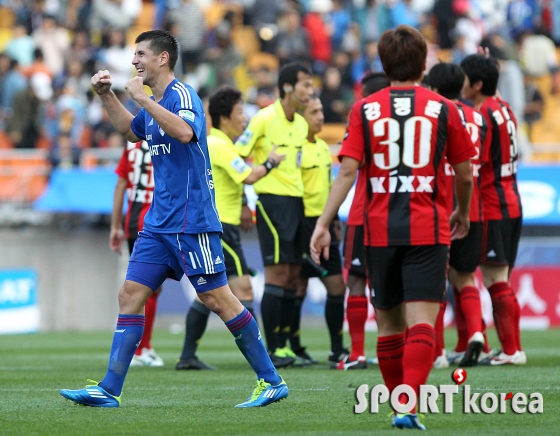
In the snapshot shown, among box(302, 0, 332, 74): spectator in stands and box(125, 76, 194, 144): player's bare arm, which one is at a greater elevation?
box(302, 0, 332, 74): spectator in stands

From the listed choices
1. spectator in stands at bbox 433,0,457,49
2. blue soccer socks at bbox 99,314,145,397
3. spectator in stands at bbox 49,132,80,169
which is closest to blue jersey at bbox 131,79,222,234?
blue soccer socks at bbox 99,314,145,397

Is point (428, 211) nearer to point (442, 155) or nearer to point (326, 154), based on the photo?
point (442, 155)

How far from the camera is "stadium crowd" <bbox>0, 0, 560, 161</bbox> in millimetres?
19391

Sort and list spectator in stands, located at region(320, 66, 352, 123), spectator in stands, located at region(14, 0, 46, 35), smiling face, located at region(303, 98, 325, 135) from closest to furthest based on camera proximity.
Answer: smiling face, located at region(303, 98, 325, 135)
spectator in stands, located at region(320, 66, 352, 123)
spectator in stands, located at region(14, 0, 46, 35)

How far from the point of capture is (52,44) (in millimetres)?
22094

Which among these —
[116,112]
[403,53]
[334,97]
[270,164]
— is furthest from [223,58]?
[403,53]

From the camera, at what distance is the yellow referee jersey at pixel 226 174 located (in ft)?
31.4

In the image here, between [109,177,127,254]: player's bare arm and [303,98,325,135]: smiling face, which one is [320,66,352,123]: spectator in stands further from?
[109,177,127,254]: player's bare arm

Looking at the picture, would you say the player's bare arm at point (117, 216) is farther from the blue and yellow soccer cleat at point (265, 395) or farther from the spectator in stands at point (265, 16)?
the spectator in stands at point (265, 16)

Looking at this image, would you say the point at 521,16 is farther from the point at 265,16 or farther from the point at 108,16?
the point at 108,16

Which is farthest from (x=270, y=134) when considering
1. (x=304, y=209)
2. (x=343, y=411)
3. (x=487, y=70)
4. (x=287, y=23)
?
(x=287, y=23)

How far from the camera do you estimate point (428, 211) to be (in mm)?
5957

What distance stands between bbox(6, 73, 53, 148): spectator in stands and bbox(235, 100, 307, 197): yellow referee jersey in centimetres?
1011

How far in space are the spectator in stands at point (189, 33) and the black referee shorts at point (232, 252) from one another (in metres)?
12.0
